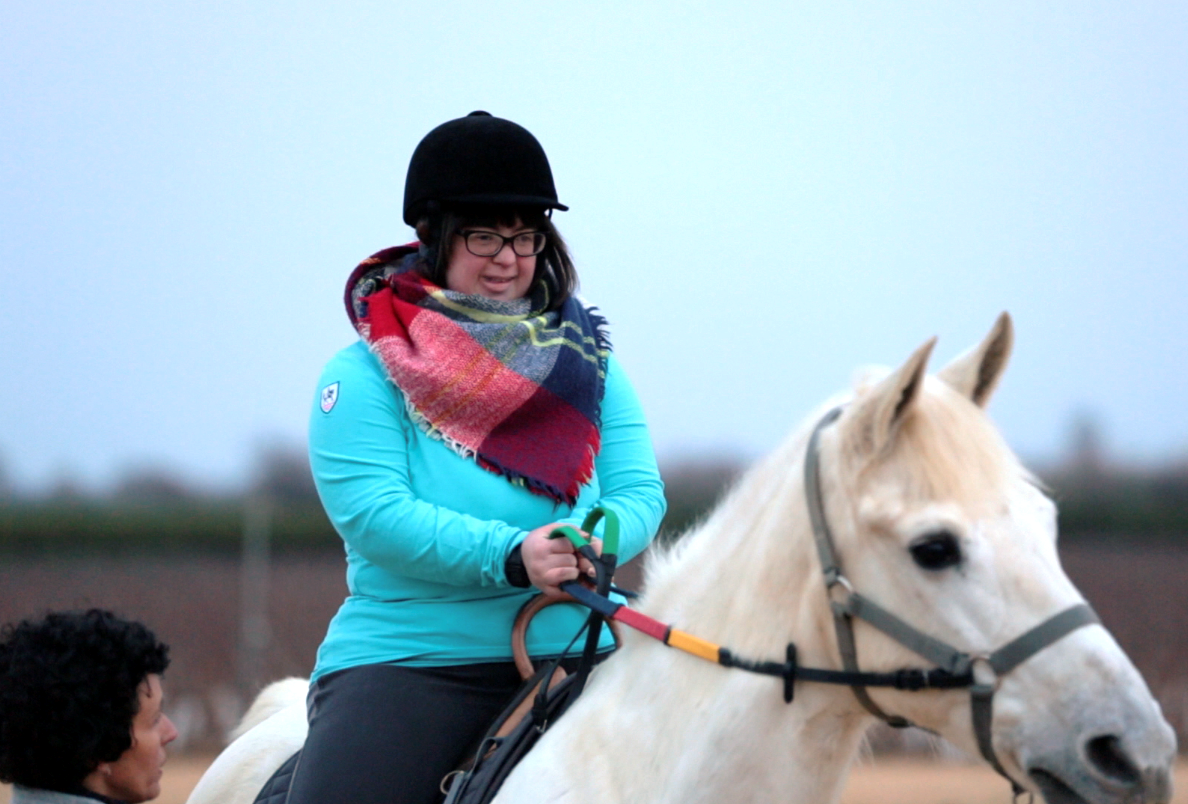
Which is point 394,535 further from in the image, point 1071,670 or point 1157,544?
point 1157,544

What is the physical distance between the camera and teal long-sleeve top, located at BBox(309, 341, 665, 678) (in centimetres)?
227

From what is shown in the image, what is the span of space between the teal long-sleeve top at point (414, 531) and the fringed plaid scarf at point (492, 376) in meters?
0.05

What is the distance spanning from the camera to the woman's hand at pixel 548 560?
2.20 metres

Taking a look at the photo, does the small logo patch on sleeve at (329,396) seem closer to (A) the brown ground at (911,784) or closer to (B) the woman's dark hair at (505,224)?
(B) the woman's dark hair at (505,224)

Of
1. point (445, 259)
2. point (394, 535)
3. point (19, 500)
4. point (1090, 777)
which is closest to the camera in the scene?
point (1090, 777)

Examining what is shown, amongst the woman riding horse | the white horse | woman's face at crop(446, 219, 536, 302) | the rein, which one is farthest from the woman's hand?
woman's face at crop(446, 219, 536, 302)

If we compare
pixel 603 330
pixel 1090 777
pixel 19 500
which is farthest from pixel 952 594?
pixel 19 500

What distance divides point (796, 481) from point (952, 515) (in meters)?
0.30

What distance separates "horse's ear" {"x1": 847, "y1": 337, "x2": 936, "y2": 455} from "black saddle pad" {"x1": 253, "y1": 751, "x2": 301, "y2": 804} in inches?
57.4

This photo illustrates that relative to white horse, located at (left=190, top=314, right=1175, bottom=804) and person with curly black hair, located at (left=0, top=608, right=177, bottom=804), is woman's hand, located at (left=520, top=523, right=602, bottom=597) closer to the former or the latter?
white horse, located at (left=190, top=314, right=1175, bottom=804)

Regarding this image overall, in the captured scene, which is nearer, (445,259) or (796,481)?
(796,481)

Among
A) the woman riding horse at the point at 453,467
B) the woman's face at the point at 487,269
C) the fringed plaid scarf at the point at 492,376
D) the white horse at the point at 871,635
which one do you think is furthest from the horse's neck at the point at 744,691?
the woman's face at the point at 487,269

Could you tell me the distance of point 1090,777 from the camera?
1.59m

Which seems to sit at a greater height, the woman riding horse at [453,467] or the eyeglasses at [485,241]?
the eyeglasses at [485,241]
